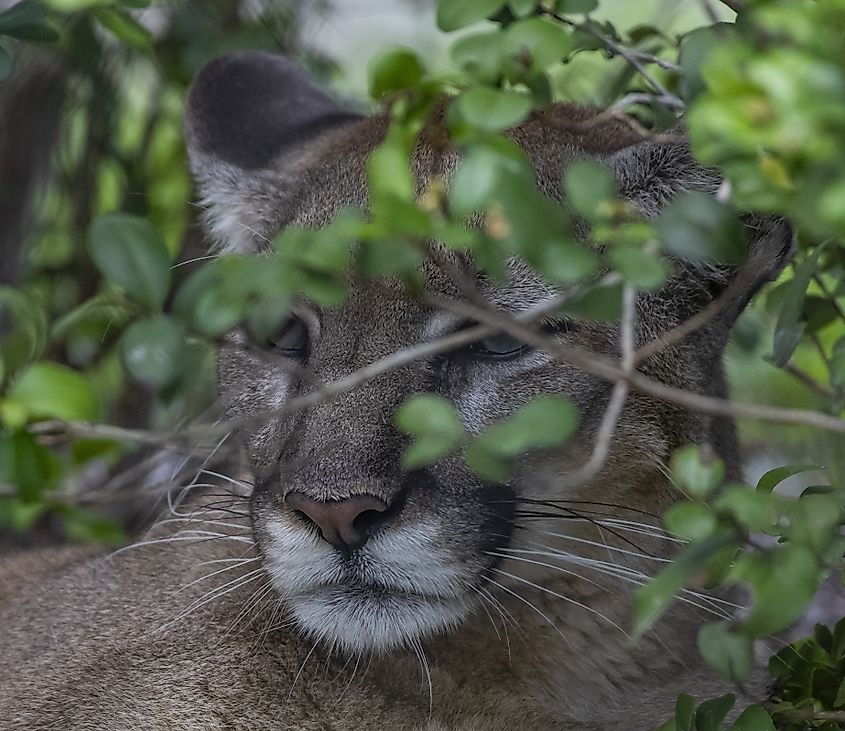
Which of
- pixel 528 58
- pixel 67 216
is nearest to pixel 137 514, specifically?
pixel 67 216

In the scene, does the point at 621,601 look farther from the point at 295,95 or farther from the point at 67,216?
the point at 67,216

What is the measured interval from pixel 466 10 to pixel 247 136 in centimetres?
182

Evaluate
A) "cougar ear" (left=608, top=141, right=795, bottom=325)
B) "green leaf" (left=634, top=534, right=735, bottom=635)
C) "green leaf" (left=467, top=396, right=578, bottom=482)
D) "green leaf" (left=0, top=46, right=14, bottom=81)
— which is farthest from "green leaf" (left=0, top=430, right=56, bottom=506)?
"cougar ear" (left=608, top=141, right=795, bottom=325)

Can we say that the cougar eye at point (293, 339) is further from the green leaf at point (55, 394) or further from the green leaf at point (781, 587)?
the green leaf at point (781, 587)

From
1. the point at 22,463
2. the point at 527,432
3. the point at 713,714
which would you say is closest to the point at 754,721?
the point at 713,714

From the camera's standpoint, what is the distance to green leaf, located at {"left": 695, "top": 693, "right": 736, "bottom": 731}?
2.15 m

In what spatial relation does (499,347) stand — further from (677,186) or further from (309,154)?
(309,154)

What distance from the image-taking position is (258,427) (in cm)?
300

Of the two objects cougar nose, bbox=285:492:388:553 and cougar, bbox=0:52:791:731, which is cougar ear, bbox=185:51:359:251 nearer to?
cougar, bbox=0:52:791:731

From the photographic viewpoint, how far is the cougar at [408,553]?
102 inches

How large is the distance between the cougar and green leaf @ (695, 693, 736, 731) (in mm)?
618

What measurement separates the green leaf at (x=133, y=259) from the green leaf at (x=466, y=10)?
0.69m

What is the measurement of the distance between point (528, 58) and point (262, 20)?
3013 mm

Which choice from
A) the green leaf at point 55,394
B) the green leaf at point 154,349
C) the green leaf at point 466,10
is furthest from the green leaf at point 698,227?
A: the green leaf at point 55,394
